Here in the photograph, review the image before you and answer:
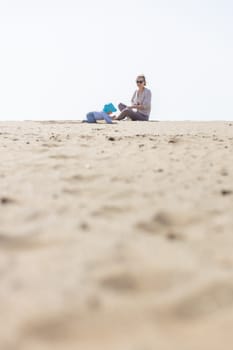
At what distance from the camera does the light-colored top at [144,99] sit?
419 inches

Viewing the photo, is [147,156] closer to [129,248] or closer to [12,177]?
[12,177]

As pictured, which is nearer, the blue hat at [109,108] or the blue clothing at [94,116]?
the blue clothing at [94,116]

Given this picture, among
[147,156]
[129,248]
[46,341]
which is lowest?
[46,341]

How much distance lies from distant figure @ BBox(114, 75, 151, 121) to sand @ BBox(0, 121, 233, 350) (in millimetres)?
6987

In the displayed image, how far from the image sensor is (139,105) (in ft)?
35.2

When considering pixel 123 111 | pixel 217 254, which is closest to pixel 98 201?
pixel 217 254

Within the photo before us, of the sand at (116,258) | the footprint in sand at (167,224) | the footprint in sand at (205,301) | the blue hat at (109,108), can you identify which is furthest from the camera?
the blue hat at (109,108)

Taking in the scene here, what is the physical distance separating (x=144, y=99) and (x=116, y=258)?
8878 millimetres

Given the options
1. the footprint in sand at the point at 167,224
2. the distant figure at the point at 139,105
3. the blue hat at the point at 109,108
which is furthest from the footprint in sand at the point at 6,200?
the distant figure at the point at 139,105

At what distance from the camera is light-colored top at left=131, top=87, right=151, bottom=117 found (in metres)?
10.6

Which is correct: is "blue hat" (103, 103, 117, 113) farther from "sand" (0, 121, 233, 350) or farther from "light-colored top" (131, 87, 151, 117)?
"sand" (0, 121, 233, 350)

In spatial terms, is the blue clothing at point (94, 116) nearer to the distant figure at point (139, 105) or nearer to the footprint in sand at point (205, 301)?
the distant figure at point (139, 105)

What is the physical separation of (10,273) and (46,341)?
46cm

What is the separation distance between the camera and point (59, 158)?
438 centimetres
